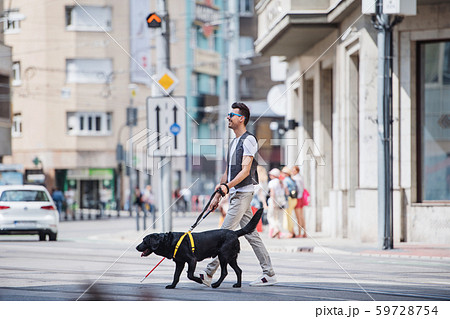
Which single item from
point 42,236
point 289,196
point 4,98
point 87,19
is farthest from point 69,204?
point 87,19

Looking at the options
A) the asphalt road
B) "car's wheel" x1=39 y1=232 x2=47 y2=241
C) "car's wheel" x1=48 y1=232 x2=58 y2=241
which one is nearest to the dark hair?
the asphalt road

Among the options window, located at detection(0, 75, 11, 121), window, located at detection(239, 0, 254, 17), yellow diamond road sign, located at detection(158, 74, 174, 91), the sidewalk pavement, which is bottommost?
the sidewalk pavement

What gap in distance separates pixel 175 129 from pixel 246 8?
4957cm

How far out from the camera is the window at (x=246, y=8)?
2645 inches

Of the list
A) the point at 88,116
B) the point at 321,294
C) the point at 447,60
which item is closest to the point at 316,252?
the point at 447,60

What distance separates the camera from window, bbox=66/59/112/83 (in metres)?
47.3

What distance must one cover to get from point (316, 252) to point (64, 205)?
263 inches

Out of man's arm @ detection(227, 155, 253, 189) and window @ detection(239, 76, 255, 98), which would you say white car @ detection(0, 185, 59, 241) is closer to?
man's arm @ detection(227, 155, 253, 189)

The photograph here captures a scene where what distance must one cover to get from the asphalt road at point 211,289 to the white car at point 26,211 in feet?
1.19

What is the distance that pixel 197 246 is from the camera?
894 centimetres

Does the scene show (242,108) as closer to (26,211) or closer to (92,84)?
(26,211)

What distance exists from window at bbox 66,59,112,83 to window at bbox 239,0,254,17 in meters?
19.1

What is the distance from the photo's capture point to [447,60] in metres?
18.8

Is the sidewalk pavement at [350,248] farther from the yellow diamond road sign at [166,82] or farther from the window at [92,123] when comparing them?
the window at [92,123]
